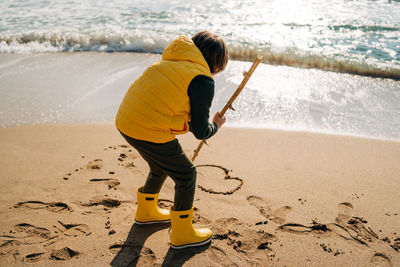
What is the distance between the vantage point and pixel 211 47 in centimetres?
192

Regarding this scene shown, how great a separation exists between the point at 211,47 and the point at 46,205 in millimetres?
1814

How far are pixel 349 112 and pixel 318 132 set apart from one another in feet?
2.56

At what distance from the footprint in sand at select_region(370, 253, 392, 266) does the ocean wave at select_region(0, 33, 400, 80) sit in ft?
13.9

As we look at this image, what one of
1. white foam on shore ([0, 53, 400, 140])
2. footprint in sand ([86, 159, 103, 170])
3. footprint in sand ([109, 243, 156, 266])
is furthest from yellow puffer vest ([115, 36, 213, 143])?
white foam on shore ([0, 53, 400, 140])

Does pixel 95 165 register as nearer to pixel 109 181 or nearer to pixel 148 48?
pixel 109 181

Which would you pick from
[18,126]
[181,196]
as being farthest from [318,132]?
[18,126]

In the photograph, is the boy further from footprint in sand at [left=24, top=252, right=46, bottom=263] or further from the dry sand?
footprint in sand at [left=24, top=252, right=46, bottom=263]

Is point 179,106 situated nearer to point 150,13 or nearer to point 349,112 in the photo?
point 349,112

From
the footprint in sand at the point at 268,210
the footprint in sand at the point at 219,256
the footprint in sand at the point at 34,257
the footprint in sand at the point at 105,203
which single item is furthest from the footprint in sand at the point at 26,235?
the footprint in sand at the point at 268,210

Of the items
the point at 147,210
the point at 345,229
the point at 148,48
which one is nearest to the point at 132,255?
the point at 147,210

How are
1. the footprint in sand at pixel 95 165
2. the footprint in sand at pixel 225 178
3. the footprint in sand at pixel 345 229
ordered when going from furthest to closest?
the footprint in sand at pixel 95 165, the footprint in sand at pixel 225 178, the footprint in sand at pixel 345 229

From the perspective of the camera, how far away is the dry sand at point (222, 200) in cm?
228

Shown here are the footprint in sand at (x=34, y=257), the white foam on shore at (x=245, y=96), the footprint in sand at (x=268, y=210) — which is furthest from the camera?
the white foam on shore at (x=245, y=96)

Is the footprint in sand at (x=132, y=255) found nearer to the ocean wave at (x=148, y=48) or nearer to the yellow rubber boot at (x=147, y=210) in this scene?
the yellow rubber boot at (x=147, y=210)
